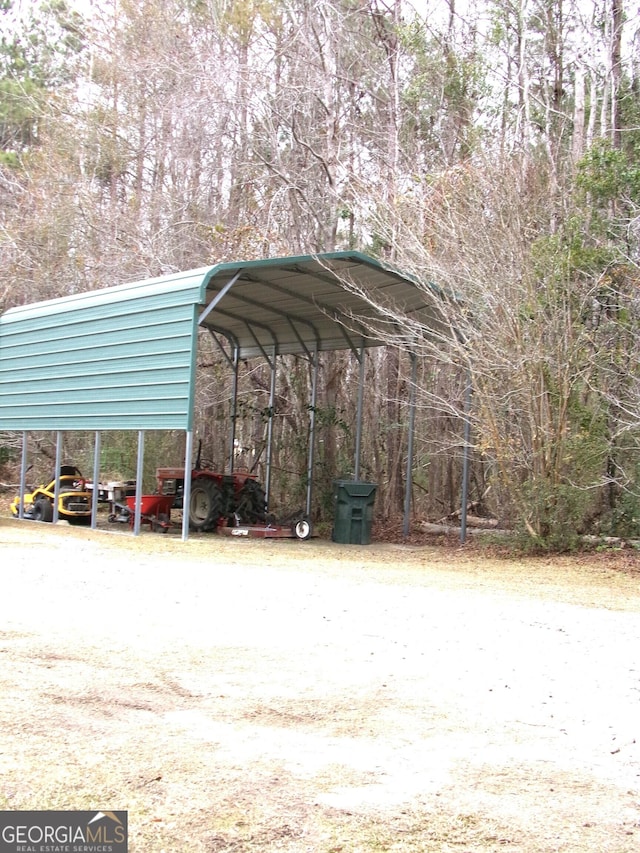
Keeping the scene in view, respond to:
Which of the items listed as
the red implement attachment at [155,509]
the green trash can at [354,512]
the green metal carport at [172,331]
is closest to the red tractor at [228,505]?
the red implement attachment at [155,509]

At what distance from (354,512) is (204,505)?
2385 mm

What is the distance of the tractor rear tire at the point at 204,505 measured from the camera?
1458 cm

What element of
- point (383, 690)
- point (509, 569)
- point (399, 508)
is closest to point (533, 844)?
point (383, 690)

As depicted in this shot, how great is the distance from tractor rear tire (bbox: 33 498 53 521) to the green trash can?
16.6 ft

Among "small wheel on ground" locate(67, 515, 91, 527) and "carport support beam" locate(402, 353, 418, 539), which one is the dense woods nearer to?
"carport support beam" locate(402, 353, 418, 539)

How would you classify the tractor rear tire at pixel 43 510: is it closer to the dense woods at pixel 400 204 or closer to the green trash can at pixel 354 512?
the dense woods at pixel 400 204

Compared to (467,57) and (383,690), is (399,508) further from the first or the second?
(383,690)

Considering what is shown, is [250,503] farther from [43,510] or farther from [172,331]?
[43,510]

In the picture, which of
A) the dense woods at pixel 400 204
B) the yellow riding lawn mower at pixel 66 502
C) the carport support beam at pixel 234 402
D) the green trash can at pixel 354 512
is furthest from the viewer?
the carport support beam at pixel 234 402

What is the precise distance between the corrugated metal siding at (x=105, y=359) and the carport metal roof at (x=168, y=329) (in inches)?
0.7

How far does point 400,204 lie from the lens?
46.9ft

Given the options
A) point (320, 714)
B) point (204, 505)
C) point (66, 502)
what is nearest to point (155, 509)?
point (204, 505)

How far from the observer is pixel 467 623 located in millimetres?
7066

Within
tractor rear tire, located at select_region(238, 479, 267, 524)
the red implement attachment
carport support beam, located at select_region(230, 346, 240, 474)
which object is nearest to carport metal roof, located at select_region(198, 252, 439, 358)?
carport support beam, located at select_region(230, 346, 240, 474)
